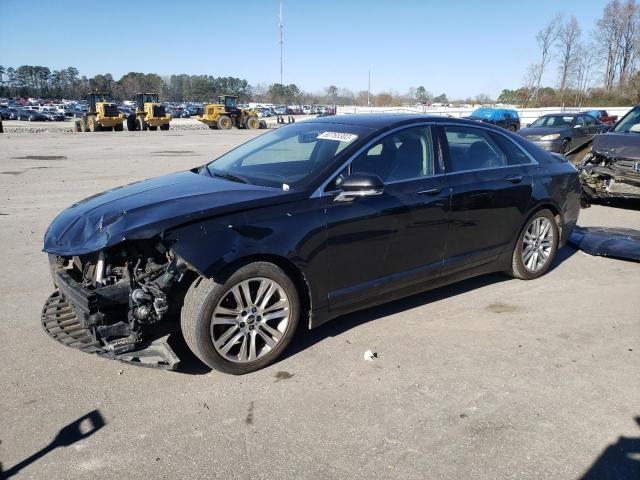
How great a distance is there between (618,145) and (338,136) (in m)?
→ 6.72

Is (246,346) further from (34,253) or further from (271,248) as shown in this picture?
(34,253)

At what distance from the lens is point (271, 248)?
347 cm

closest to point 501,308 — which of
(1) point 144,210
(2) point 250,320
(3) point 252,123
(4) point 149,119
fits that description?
(2) point 250,320

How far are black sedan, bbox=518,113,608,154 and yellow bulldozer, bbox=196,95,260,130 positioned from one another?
83.2 feet

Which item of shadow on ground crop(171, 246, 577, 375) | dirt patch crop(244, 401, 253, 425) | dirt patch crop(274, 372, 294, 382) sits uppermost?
shadow on ground crop(171, 246, 577, 375)

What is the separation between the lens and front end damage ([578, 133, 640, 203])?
28.1ft

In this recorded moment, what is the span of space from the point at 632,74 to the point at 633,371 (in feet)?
240

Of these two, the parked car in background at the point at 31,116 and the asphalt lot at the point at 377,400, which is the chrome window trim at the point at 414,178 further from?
the parked car in background at the point at 31,116

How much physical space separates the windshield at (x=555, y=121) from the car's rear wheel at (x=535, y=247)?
1416 centimetres

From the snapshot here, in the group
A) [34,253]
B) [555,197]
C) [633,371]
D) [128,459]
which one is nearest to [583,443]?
[633,371]

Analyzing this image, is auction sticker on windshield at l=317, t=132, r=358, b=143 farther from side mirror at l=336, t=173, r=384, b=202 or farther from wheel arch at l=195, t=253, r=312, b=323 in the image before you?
wheel arch at l=195, t=253, r=312, b=323

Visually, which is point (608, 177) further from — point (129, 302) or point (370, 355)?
point (129, 302)

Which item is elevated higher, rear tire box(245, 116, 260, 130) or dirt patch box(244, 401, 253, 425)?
rear tire box(245, 116, 260, 130)

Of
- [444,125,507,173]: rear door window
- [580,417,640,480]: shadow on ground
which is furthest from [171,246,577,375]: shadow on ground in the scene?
[580,417,640,480]: shadow on ground
